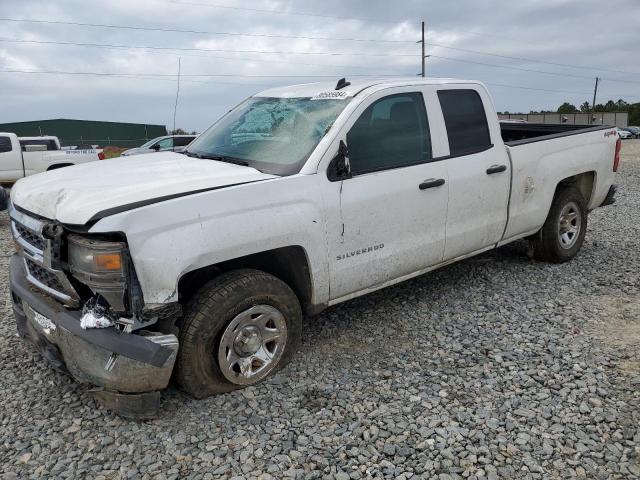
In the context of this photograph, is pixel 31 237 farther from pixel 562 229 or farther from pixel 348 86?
pixel 562 229

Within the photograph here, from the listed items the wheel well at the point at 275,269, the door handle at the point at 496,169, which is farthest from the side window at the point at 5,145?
the door handle at the point at 496,169

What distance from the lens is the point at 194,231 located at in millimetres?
2850

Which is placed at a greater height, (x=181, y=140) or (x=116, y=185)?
(x=116, y=185)

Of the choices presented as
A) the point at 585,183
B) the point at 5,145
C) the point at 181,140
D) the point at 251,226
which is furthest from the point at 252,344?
the point at 181,140

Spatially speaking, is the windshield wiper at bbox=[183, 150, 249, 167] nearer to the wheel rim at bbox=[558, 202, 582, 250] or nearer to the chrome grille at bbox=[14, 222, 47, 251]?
the chrome grille at bbox=[14, 222, 47, 251]

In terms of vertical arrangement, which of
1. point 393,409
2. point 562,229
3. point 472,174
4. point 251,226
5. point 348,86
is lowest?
point 393,409

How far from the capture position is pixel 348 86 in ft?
13.2

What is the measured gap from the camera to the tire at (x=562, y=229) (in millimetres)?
5512

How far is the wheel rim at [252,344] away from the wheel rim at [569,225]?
363 cm

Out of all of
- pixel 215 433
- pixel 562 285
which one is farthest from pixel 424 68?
pixel 215 433

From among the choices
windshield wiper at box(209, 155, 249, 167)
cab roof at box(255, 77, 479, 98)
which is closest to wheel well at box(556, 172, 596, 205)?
cab roof at box(255, 77, 479, 98)

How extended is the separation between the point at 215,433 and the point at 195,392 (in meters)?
0.31

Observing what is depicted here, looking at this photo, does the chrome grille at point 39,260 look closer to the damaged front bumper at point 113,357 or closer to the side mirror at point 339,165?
the damaged front bumper at point 113,357

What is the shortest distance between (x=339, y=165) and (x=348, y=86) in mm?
867
